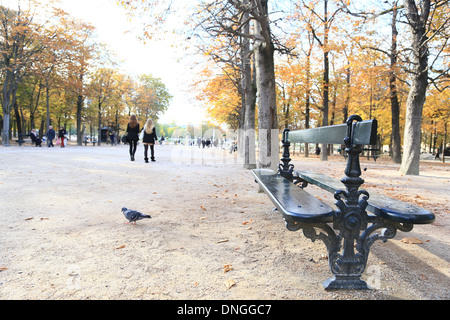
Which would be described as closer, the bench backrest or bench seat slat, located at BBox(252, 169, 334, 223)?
the bench backrest

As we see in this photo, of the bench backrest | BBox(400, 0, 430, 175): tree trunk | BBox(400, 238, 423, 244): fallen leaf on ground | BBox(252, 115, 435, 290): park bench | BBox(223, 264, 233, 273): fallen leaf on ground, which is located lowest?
BBox(400, 238, 423, 244): fallen leaf on ground

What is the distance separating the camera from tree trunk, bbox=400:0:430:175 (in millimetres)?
9305

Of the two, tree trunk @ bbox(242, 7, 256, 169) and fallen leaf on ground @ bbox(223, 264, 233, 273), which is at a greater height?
tree trunk @ bbox(242, 7, 256, 169)

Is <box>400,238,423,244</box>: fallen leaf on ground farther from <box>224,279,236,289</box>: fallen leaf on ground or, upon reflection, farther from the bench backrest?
<box>224,279,236,289</box>: fallen leaf on ground

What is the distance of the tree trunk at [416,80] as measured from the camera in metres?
9.30

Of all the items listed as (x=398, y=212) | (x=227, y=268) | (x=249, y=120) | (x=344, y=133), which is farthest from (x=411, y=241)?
(x=249, y=120)

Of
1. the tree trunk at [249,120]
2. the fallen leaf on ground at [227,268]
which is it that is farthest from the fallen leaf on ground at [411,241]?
the tree trunk at [249,120]

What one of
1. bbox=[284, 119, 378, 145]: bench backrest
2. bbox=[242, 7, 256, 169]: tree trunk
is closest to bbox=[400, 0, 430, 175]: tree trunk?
bbox=[242, 7, 256, 169]: tree trunk

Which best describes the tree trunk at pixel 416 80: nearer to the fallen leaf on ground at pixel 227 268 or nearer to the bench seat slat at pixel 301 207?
the bench seat slat at pixel 301 207

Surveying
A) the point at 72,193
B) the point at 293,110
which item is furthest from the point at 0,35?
the point at 293,110

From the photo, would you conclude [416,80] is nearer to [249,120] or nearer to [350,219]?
[249,120]

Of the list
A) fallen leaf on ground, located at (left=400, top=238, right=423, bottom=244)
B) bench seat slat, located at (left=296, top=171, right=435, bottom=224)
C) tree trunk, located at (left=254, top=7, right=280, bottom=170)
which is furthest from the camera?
tree trunk, located at (left=254, top=7, right=280, bottom=170)

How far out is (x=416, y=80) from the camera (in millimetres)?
9508
